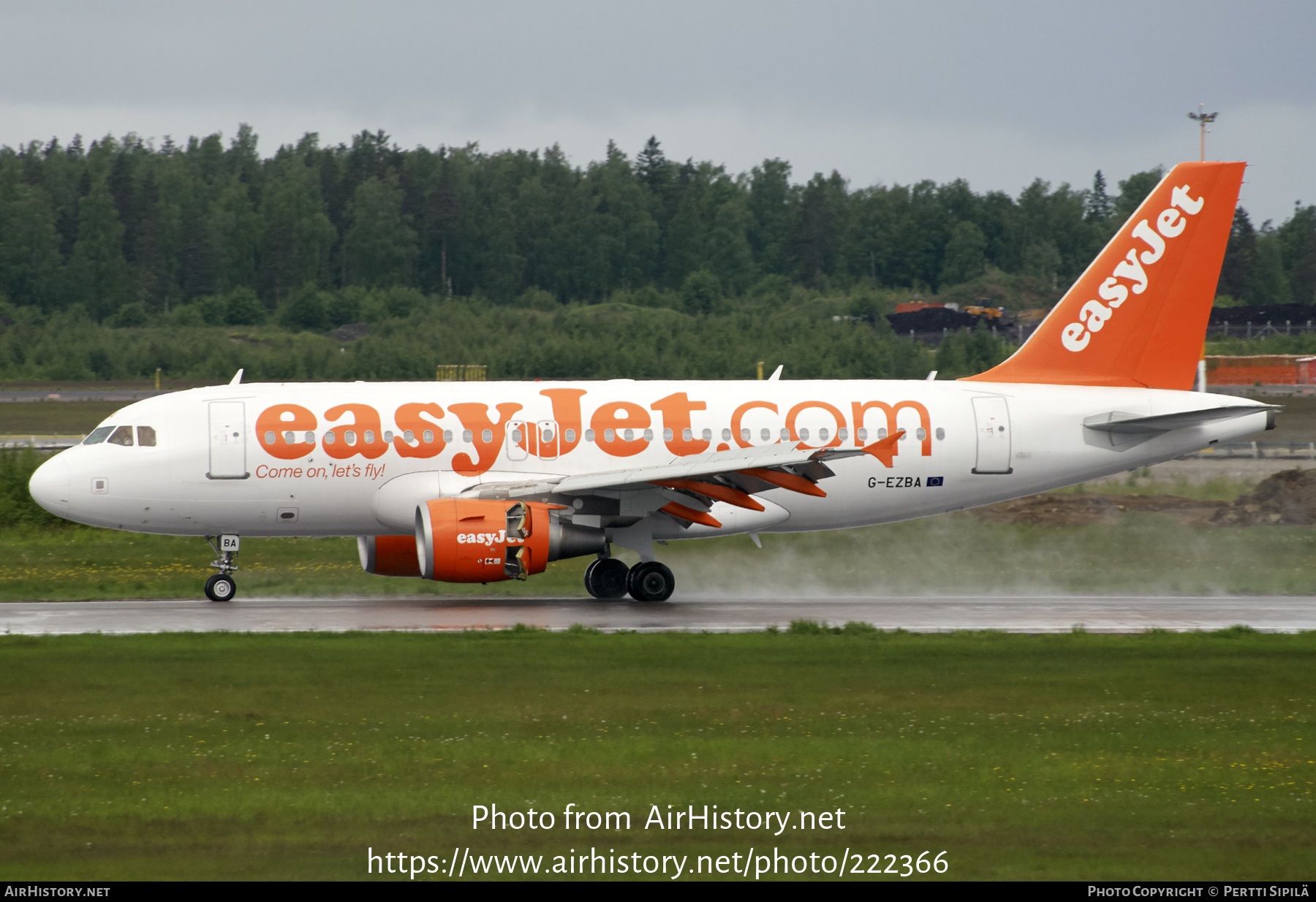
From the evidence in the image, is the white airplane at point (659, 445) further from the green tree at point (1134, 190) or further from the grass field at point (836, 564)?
the green tree at point (1134, 190)

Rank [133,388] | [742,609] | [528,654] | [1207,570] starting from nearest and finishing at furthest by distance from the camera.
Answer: [528,654] → [742,609] → [1207,570] → [133,388]

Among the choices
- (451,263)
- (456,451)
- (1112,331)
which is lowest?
(456,451)

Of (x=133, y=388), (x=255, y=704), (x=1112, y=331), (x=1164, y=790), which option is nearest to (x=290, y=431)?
(x=255, y=704)

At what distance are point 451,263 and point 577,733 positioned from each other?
391 ft

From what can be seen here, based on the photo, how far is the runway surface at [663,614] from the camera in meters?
23.1

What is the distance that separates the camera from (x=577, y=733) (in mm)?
14891

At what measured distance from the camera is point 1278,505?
38062mm

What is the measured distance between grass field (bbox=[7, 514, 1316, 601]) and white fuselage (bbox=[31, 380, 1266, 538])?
6.87 ft

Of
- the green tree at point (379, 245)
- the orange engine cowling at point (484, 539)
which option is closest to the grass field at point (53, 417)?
the orange engine cowling at point (484, 539)

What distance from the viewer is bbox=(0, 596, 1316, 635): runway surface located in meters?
23.1

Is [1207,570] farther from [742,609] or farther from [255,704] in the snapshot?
[255,704]

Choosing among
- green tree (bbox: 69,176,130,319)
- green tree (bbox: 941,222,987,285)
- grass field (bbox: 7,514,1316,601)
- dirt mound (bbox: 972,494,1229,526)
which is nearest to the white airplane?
grass field (bbox: 7,514,1316,601)

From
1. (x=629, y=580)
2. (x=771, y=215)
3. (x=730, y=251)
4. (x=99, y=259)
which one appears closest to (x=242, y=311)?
(x=99, y=259)

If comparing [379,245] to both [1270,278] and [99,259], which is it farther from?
[1270,278]
